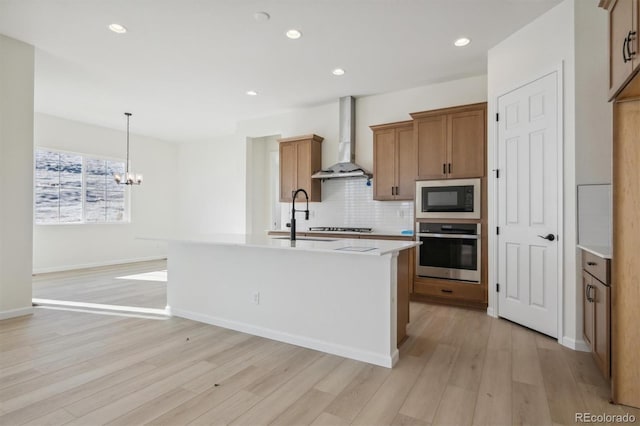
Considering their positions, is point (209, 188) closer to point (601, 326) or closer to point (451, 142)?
point (451, 142)

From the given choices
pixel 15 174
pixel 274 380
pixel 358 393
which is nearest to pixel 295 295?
pixel 274 380

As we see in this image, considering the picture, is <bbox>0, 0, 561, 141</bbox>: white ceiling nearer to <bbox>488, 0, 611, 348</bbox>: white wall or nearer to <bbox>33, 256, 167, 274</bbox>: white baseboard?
<bbox>488, 0, 611, 348</bbox>: white wall

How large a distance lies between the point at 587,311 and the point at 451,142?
7.57 ft

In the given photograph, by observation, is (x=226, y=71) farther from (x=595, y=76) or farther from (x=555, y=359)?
(x=555, y=359)

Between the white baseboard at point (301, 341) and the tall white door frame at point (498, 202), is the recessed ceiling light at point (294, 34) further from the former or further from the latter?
the white baseboard at point (301, 341)

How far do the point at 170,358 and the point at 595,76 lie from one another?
4126 millimetres

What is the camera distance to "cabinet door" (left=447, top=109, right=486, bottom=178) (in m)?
3.94

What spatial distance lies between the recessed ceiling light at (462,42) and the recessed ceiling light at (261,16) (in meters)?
2.02

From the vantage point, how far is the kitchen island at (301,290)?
250 centimetres

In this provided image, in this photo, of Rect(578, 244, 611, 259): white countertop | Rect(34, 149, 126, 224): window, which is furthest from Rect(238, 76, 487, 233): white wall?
Answer: Rect(34, 149, 126, 224): window

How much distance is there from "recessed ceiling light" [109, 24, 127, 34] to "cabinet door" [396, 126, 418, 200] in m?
3.47

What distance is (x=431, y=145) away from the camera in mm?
4285

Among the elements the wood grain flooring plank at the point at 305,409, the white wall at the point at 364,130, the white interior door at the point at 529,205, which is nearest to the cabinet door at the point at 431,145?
the white wall at the point at 364,130

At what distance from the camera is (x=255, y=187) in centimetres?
691
